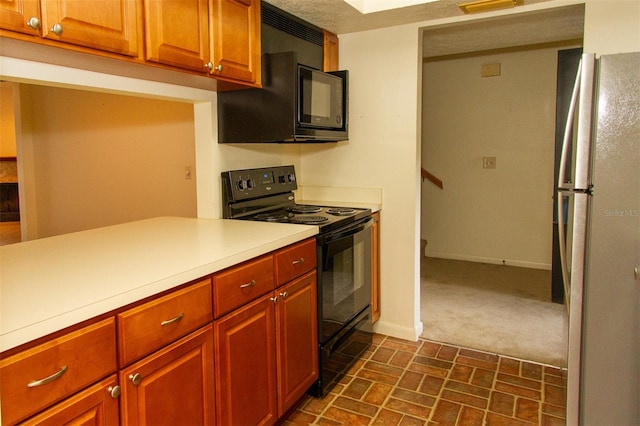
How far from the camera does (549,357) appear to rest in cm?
274

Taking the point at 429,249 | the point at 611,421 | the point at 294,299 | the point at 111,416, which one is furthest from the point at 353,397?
the point at 429,249

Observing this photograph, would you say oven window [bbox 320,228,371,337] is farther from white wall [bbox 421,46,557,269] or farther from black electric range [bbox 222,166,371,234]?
white wall [bbox 421,46,557,269]

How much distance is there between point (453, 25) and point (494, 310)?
2086mm

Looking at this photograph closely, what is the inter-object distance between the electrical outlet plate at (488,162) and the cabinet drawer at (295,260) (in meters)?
3.16

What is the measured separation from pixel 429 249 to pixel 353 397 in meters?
3.07

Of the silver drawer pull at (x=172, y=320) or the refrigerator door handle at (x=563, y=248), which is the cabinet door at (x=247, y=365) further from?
the refrigerator door handle at (x=563, y=248)

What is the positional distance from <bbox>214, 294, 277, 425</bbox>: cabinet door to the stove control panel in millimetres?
850

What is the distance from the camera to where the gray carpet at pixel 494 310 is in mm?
2922

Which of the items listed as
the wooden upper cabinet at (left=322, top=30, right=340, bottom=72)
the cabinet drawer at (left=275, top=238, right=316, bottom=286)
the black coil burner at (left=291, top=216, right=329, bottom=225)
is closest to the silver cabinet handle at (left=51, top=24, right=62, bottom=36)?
the cabinet drawer at (left=275, top=238, right=316, bottom=286)

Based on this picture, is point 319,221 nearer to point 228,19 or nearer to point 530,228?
point 228,19

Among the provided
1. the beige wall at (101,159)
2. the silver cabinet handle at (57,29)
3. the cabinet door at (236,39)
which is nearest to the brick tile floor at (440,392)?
the cabinet door at (236,39)

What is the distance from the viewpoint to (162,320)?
1.36 meters

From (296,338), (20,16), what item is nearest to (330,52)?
(296,338)

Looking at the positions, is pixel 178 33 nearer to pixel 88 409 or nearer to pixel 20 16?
pixel 20 16
